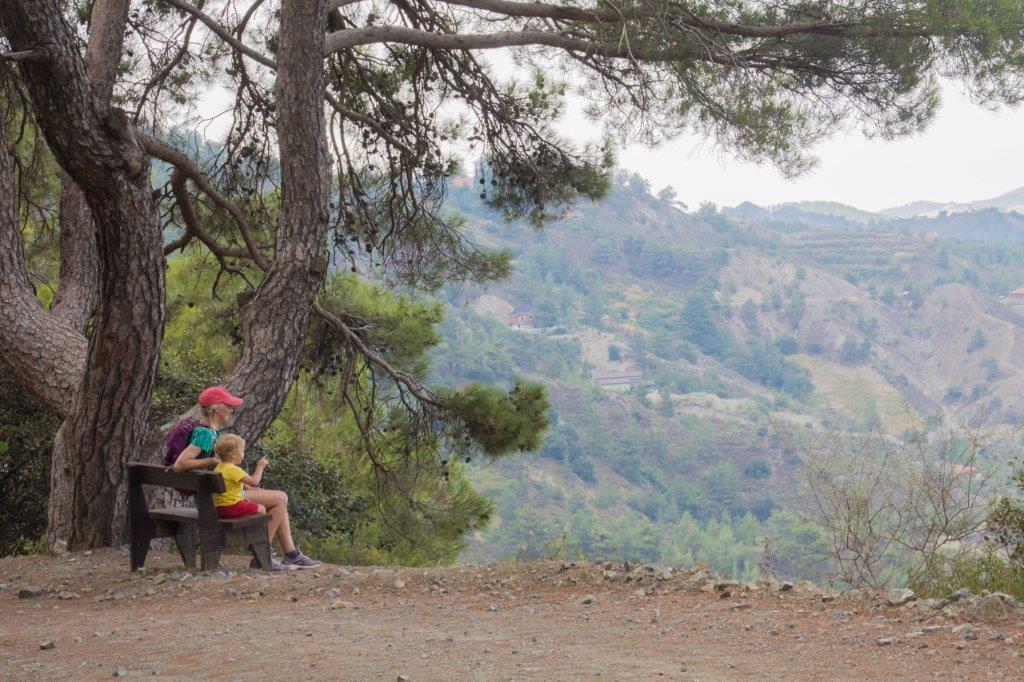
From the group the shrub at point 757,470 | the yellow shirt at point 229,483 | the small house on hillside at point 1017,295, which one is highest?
the small house on hillside at point 1017,295

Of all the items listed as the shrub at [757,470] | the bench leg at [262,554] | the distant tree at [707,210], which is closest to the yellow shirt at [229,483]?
the bench leg at [262,554]

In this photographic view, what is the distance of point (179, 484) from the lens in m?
4.40

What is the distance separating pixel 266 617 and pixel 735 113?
3734 millimetres

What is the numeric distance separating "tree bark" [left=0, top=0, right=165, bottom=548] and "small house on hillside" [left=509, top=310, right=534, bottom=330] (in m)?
66.4

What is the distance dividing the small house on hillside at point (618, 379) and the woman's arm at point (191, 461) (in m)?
64.2

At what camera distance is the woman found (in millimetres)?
4375

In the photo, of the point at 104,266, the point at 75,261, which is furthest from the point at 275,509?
the point at 75,261

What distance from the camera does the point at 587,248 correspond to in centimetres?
8481

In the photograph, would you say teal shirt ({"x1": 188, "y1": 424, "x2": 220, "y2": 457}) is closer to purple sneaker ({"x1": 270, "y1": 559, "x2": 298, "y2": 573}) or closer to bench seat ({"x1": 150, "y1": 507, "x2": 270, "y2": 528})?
bench seat ({"x1": 150, "y1": 507, "x2": 270, "y2": 528})

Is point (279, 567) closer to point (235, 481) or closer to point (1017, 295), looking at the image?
point (235, 481)

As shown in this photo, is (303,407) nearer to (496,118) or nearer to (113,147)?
(496,118)

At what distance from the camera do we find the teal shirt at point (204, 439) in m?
4.42

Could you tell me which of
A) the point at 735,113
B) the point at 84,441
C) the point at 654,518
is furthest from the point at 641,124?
the point at 654,518

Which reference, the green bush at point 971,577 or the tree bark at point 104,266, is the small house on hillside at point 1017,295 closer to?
the green bush at point 971,577
